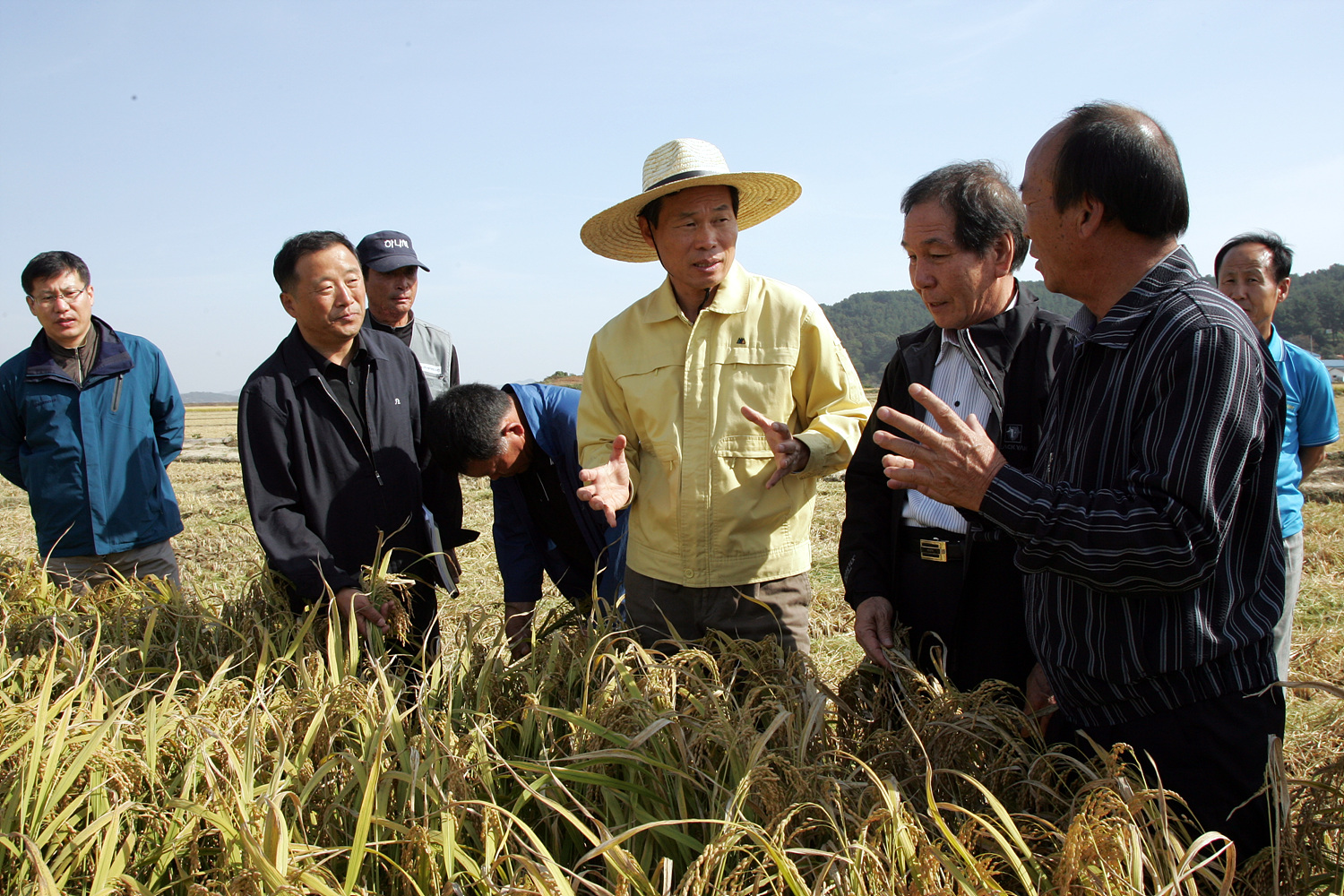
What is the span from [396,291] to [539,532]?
6.16 ft

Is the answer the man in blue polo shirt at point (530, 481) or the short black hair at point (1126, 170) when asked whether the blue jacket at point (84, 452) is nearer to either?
the man in blue polo shirt at point (530, 481)

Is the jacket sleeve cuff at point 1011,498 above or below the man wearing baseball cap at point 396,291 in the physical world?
below

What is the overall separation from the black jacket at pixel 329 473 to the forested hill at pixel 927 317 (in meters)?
26.6

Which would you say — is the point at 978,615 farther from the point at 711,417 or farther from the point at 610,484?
the point at 610,484

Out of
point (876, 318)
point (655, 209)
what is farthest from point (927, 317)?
point (655, 209)

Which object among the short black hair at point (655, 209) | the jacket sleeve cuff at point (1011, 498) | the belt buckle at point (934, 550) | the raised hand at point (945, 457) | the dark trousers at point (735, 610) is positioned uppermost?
the short black hair at point (655, 209)

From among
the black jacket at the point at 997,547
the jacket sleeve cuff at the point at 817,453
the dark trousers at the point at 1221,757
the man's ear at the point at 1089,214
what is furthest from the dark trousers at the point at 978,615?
the man's ear at the point at 1089,214

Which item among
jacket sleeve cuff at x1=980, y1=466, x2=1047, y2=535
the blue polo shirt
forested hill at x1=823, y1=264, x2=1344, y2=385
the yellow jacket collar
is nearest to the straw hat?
the yellow jacket collar

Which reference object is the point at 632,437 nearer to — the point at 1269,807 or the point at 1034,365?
the point at 1034,365

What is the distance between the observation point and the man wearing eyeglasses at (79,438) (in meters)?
3.74

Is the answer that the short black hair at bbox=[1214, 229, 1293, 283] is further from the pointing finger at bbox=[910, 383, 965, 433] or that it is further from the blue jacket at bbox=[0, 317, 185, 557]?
the blue jacket at bbox=[0, 317, 185, 557]

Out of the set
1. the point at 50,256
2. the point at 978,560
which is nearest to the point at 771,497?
the point at 978,560

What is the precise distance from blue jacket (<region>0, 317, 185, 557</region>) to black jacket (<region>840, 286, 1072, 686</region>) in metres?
3.29

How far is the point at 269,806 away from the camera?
4.11ft
